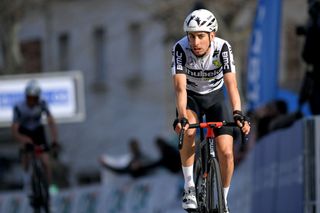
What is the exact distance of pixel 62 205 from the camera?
2892cm

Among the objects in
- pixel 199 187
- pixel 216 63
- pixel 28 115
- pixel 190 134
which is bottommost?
pixel 199 187

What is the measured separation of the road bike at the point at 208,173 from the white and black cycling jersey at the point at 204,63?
0.52 meters

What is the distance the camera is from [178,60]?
44.7 feet

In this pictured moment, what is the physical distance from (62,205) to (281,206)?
479 inches

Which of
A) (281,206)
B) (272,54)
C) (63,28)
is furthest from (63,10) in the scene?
(281,206)

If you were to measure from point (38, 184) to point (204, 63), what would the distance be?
6.69 metres

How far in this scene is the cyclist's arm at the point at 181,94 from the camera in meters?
13.2

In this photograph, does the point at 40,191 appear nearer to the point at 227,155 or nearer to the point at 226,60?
the point at 227,155

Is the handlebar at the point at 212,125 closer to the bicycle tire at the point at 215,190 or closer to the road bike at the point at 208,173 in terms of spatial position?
the road bike at the point at 208,173

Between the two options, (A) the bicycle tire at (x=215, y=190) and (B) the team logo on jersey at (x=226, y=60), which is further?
(B) the team logo on jersey at (x=226, y=60)

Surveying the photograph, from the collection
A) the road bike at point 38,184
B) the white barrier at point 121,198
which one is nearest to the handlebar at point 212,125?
the road bike at point 38,184

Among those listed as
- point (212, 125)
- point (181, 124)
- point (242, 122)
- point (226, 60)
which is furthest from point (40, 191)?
point (242, 122)

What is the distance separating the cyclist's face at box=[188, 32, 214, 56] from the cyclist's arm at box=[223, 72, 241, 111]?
0.34 m

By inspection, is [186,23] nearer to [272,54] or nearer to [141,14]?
[272,54]
